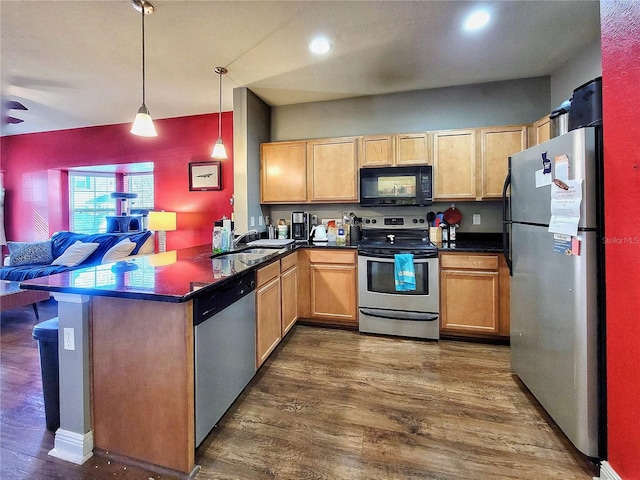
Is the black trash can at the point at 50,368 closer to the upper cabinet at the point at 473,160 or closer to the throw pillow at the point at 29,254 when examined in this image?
the upper cabinet at the point at 473,160

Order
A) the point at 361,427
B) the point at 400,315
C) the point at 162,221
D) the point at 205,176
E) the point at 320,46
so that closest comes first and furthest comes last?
the point at 361,427 < the point at 320,46 < the point at 400,315 < the point at 162,221 < the point at 205,176

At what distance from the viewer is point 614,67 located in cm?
126

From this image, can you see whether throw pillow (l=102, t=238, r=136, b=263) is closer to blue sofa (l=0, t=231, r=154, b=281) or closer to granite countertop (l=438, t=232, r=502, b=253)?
blue sofa (l=0, t=231, r=154, b=281)

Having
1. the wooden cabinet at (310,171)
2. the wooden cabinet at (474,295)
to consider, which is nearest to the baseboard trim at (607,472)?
the wooden cabinet at (474,295)

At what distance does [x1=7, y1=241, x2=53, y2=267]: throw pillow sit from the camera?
4074 millimetres

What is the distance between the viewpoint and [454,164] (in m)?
3.04

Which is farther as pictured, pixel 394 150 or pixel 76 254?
pixel 76 254

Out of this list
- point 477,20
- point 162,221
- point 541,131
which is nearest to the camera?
point 477,20

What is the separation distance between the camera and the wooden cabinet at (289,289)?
2.70 metres

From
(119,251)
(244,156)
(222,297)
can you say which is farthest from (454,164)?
(119,251)

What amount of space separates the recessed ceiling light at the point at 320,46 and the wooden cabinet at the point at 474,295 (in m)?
2.15

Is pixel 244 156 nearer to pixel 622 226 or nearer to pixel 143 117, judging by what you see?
pixel 143 117

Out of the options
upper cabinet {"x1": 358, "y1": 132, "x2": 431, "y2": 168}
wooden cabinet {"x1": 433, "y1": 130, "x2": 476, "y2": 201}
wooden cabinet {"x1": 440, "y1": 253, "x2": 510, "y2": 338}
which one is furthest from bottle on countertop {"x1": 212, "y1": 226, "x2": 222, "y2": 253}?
wooden cabinet {"x1": 433, "y1": 130, "x2": 476, "y2": 201}

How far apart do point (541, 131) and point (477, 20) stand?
4.12 feet
